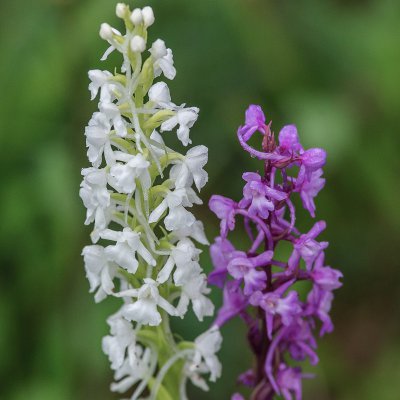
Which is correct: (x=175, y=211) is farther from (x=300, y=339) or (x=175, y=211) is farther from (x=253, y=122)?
(x=300, y=339)

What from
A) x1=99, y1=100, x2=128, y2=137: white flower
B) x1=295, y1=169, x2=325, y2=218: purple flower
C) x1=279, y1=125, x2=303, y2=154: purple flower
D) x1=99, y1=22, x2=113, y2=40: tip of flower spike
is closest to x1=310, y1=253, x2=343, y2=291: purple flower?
x1=295, y1=169, x2=325, y2=218: purple flower

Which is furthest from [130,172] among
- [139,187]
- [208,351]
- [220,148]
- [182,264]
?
[220,148]

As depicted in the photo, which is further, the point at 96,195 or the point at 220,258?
the point at 220,258

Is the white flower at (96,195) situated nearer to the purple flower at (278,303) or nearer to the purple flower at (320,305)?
the purple flower at (278,303)

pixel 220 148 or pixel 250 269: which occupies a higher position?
pixel 220 148

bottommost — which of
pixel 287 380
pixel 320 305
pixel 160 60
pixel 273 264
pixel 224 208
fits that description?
pixel 287 380

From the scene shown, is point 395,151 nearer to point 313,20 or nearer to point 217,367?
point 313,20
